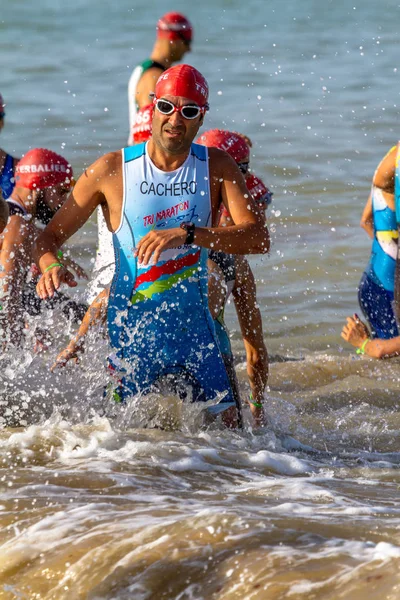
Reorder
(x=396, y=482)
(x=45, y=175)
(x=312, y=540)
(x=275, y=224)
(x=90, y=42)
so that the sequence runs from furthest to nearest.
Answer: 1. (x=90, y=42)
2. (x=275, y=224)
3. (x=45, y=175)
4. (x=396, y=482)
5. (x=312, y=540)

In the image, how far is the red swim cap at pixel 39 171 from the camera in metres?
7.50

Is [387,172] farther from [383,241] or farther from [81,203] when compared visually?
[81,203]

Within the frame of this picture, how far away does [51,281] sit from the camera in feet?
16.4

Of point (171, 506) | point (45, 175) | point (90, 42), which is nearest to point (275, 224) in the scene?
point (45, 175)

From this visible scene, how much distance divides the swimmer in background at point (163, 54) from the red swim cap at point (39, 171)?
1719mm

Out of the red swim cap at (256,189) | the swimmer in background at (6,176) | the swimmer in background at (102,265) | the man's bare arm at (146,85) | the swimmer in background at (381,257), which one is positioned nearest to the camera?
the swimmer in background at (102,265)

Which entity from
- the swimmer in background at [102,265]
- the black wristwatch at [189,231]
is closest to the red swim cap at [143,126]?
the swimmer in background at [102,265]

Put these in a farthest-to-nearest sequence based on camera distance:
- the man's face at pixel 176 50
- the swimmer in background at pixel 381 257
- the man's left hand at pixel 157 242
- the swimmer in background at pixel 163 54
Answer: the man's face at pixel 176 50 < the swimmer in background at pixel 163 54 < the swimmer in background at pixel 381 257 < the man's left hand at pixel 157 242

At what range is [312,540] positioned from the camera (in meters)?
4.05

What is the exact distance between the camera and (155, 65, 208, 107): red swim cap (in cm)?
534

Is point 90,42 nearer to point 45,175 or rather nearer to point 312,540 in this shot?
point 45,175

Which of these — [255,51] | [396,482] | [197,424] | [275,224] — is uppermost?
[255,51]

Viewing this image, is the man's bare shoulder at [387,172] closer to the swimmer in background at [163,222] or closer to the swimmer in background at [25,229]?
Answer: the swimmer in background at [163,222]

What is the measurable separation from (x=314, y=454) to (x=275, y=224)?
6.09m
